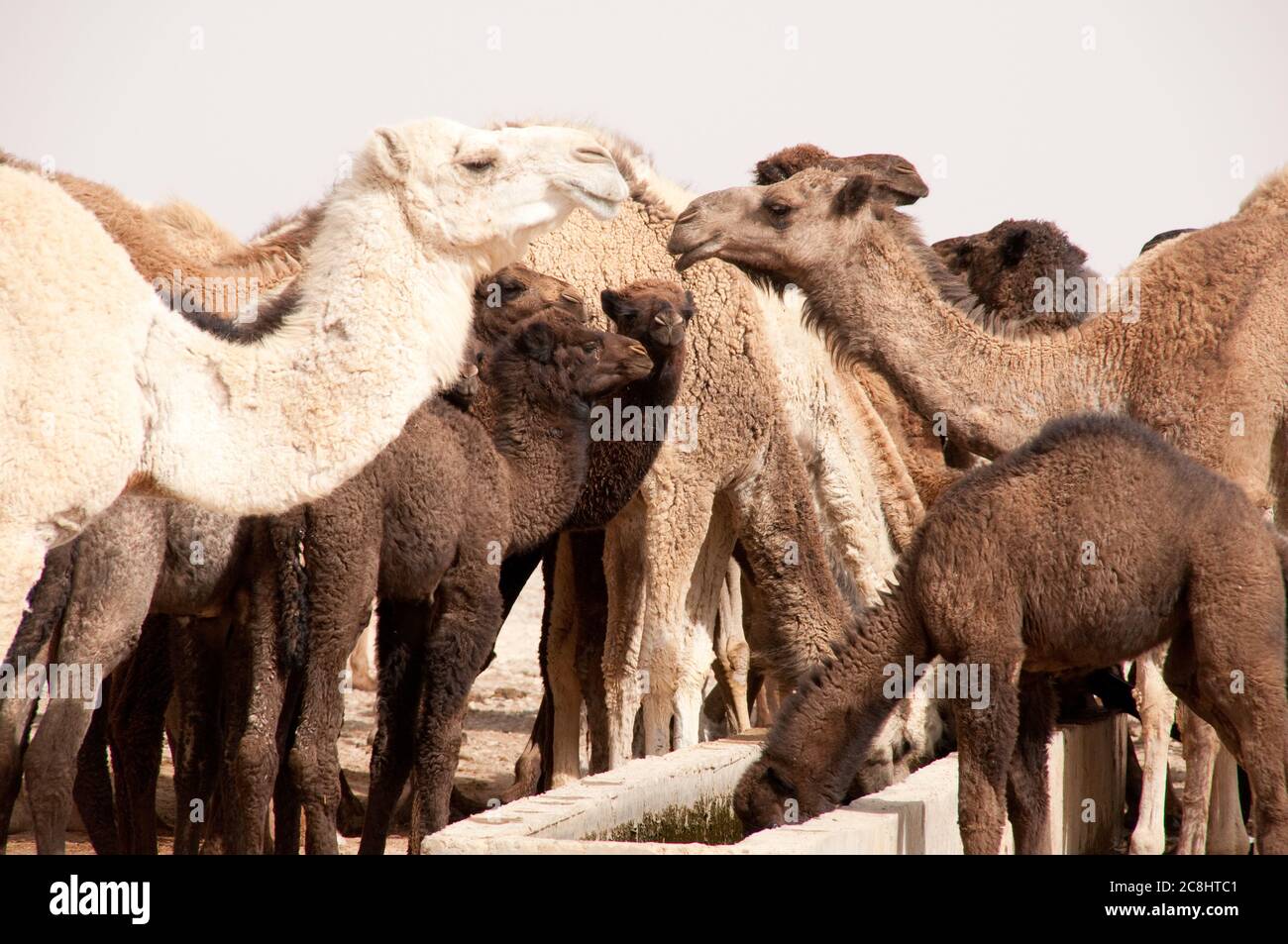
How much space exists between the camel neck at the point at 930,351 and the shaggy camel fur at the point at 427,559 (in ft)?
3.36

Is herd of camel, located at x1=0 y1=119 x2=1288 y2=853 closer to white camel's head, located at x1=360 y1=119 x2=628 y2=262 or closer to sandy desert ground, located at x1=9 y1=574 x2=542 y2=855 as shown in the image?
white camel's head, located at x1=360 y1=119 x2=628 y2=262

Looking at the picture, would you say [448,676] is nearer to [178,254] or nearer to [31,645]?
[31,645]

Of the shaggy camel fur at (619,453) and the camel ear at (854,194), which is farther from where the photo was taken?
the shaggy camel fur at (619,453)

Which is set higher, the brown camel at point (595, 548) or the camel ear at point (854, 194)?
the camel ear at point (854, 194)

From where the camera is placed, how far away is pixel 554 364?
26.4 ft

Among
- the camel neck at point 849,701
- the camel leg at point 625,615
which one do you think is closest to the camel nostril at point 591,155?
the camel neck at point 849,701

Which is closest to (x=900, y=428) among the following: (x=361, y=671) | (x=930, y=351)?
(x=930, y=351)

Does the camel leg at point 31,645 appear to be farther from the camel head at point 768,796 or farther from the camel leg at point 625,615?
the camel leg at point 625,615

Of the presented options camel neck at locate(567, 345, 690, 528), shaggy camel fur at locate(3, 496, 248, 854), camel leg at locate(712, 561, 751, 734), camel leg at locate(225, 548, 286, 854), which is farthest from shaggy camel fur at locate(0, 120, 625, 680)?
camel leg at locate(712, 561, 751, 734)

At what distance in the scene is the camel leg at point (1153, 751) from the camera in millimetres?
7988

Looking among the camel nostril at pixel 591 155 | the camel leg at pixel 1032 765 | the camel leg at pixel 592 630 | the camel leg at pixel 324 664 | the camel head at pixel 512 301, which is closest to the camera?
the camel nostril at pixel 591 155
